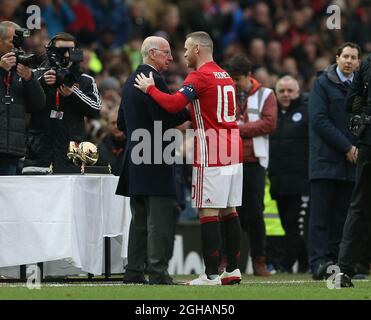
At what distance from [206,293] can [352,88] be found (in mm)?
2564

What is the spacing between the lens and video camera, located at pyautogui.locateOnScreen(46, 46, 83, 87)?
1282cm

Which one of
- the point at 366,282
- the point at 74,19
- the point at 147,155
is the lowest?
the point at 366,282

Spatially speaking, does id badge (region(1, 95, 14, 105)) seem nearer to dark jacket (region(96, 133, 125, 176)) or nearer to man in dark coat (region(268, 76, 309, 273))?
dark jacket (region(96, 133, 125, 176))

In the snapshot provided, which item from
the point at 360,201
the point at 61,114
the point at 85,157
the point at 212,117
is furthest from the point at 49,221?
the point at 360,201

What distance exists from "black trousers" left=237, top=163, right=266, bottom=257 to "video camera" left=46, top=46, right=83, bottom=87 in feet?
9.32

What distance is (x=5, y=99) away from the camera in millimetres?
12656

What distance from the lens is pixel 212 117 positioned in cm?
1220

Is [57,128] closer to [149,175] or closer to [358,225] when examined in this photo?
[149,175]

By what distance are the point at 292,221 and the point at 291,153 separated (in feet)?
2.72

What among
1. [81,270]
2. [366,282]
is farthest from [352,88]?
[81,270]

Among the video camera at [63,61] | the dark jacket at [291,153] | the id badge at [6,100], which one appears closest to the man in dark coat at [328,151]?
the dark jacket at [291,153]

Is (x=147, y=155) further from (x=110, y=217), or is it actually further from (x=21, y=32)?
(x=21, y=32)
